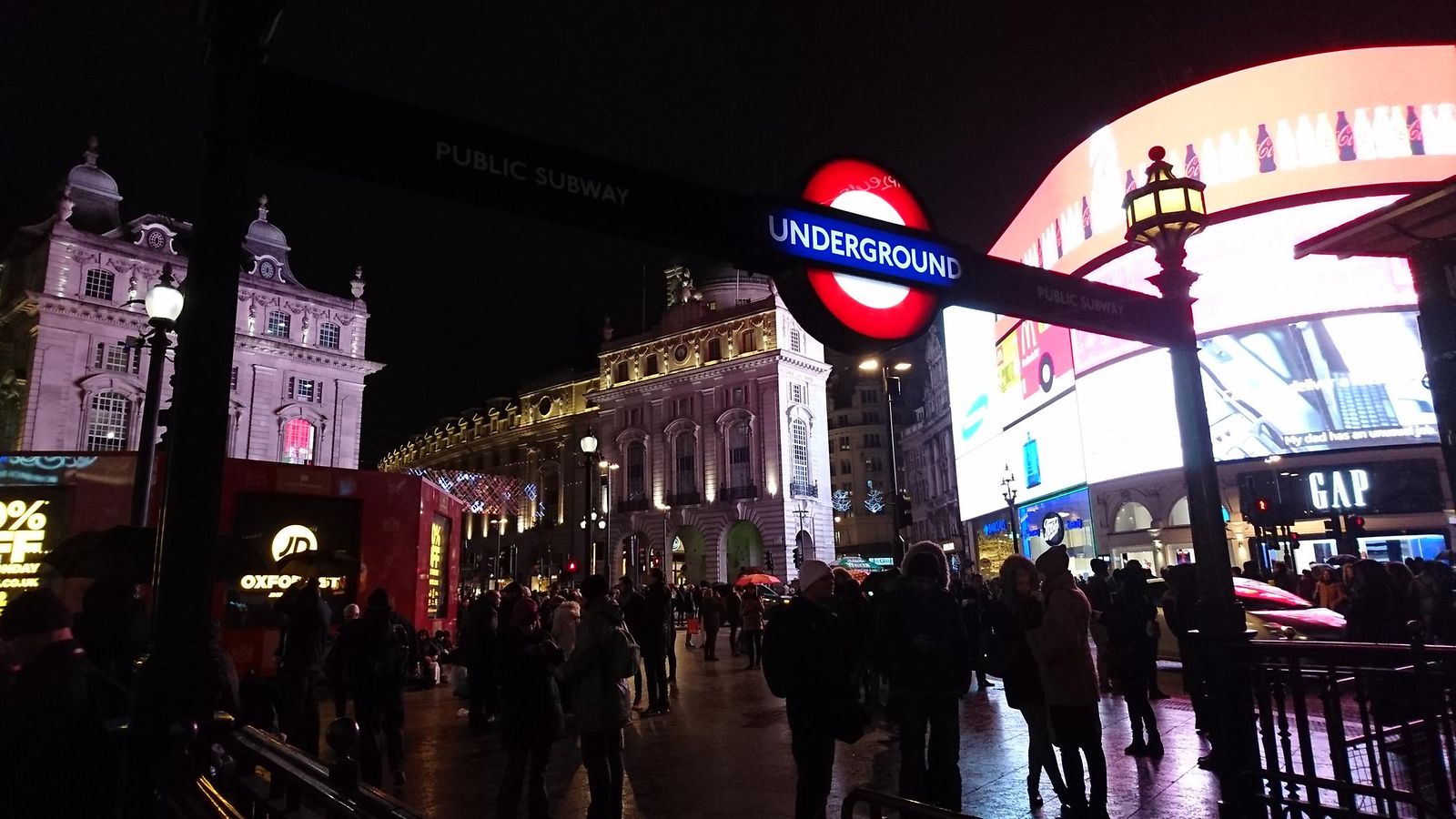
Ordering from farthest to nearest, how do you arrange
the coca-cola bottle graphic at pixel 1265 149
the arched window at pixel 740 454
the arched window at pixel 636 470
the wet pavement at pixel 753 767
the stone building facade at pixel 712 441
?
the arched window at pixel 636 470, the arched window at pixel 740 454, the stone building facade at pixel 712 441, the coca-cola bottle graphic at pixel 1265 149, the wet pavement at pixel 753 767

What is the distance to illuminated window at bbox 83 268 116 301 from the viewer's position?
43000 millimetres

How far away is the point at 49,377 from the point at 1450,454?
54.2m

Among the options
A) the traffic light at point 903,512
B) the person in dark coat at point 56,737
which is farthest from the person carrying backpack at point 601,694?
the traffic light at point 903,512

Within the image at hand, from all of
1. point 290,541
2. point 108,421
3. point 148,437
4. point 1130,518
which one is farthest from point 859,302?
point 108,421

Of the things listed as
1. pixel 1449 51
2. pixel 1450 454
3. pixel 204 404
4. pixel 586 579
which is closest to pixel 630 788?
pixel 586 579

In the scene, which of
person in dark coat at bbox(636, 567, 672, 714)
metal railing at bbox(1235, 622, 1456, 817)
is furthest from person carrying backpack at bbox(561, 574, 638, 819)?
person in dark coat at bbox(636, 567, 672, 714)

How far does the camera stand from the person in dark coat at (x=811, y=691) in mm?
4891

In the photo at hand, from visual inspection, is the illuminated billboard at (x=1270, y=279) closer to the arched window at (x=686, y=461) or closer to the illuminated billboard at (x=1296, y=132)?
the illuminated billboard at (x=1296, y=132)

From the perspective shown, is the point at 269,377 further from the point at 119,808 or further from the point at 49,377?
the point at 119,808

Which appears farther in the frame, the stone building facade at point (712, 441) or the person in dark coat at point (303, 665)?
the stone building facade at point (712, 441)

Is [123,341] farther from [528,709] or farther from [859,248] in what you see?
[859,248]

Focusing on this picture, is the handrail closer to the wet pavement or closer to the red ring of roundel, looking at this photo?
the red ring of roundel

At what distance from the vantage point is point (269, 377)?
48.9 metres

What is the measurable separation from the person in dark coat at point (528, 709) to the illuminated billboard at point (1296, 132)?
88.6 ft
